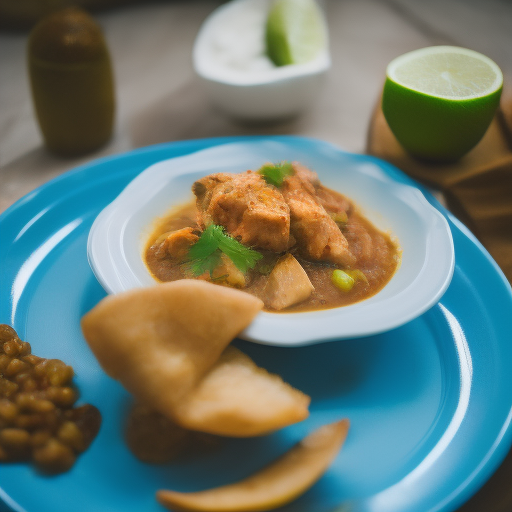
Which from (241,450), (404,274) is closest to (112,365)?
(241,450)

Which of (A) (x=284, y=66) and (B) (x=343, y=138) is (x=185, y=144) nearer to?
(A) (x=284, y=66)

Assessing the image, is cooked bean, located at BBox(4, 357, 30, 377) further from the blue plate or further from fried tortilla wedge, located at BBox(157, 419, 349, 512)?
fried tortilla wedge, located at BBox(157, 419, 349, 512)

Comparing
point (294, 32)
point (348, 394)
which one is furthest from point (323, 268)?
point (294, 32)

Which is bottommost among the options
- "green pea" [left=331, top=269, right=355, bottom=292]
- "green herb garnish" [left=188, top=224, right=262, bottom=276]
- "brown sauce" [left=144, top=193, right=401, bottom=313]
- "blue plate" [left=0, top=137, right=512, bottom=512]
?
"blue plate" [left=0, top=137, right=512, bottom=512]

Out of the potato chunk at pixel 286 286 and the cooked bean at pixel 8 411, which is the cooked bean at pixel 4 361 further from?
the potato chunk at pixel 286 286

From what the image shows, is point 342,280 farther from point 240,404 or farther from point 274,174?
point 240,404

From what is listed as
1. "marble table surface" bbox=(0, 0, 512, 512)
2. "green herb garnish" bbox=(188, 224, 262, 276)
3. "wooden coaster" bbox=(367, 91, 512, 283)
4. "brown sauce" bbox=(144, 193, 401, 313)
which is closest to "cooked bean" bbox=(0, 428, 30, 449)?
"brown sauce" bbox=(144, 193, 401, 313)
